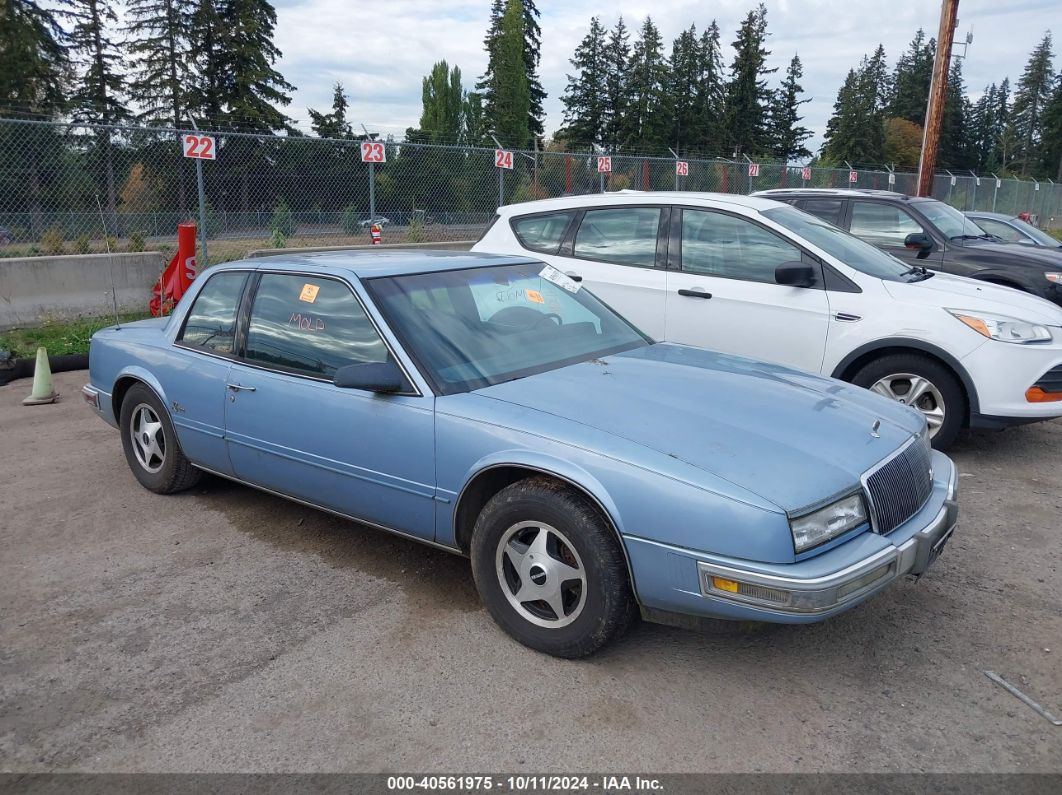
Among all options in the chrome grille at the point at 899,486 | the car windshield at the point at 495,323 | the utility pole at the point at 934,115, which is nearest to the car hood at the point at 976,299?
the car windshield at the point at 495,323

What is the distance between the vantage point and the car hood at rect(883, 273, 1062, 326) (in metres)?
5.55

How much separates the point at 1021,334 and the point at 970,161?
10099 cm

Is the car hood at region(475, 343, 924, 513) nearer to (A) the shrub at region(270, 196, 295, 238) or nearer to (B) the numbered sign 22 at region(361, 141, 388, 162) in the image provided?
(B) the numbered sign 22 at region(361, 141, 388, 162)

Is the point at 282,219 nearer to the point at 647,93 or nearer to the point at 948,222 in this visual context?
the point at 948,222

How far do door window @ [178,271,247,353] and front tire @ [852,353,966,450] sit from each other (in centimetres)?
408

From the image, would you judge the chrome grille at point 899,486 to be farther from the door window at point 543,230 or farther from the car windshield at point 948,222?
the car windshield at point 948,222

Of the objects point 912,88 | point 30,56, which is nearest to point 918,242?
point 30,56

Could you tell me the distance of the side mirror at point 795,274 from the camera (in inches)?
224

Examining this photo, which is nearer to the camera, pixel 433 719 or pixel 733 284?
pixel 433 719

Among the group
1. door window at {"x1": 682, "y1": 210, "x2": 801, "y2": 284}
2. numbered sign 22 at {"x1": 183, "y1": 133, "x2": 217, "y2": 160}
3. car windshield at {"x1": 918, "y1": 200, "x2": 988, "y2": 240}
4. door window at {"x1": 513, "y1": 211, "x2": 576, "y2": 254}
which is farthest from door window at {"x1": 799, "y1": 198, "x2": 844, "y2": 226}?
numbered sign 22 at {"x1": 183, "y1": 133, "x2": 217, "y2": 160}

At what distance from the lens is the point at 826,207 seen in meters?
9.09

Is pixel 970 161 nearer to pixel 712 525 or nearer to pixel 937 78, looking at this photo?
pixel 937 78

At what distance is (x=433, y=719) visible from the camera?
2920mm

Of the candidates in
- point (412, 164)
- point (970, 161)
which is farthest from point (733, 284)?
point (970, 161)
